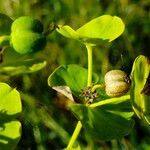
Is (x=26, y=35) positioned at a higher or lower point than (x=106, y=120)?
higher

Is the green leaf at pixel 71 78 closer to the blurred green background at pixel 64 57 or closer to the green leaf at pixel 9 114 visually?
the green leaf at pixel 9 114

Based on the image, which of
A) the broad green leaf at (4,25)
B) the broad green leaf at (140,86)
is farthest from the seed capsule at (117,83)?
the broad green leaf at (4,25)

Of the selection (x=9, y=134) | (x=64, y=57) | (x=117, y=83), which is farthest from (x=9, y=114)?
(x=64, y=57)

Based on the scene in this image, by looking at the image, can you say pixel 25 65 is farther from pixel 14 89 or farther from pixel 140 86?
pixel 140 86

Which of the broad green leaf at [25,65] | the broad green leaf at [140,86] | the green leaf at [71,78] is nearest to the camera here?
the broad green leaf at [140,86]

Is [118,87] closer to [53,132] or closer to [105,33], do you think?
[105,33]

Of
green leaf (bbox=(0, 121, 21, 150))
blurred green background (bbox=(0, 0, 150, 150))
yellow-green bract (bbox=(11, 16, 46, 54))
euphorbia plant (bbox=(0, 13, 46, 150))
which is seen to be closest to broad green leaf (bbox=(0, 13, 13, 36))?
euphorbia plant (bbox=(0, 13, 46, 150))

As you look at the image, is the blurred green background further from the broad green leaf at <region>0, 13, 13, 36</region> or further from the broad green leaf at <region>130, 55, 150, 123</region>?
the broad green leaf at <region>130, 55, 150, 123</region>
